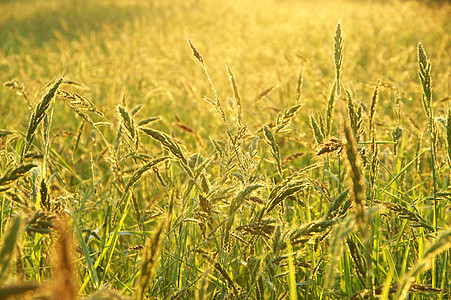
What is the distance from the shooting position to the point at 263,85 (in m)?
4.14

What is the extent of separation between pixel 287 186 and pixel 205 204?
24 cm

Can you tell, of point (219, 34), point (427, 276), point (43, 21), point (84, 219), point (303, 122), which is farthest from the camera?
point (43, 21)

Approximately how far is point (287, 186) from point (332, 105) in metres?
0.56

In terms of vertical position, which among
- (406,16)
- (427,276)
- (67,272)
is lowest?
(427,276)

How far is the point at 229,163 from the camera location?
1.26m

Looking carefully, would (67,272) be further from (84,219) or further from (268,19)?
(268,19)

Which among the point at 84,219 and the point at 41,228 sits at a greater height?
the point at 41,228

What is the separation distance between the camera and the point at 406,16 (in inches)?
338

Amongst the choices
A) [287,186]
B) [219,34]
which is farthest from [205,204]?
[219,34]

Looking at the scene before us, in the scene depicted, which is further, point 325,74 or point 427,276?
point 325,74

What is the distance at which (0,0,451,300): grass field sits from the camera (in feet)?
3.35

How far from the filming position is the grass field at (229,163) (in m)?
1.02

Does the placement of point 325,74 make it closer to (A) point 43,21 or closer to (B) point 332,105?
(B) point 332,105

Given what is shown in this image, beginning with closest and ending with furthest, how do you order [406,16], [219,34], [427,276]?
[427,276] → [406,16] → [219,34]
